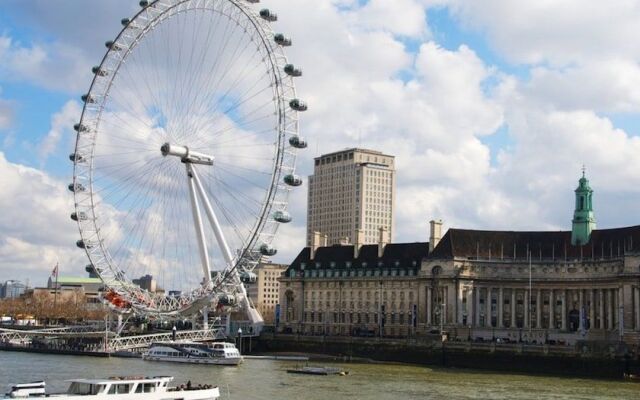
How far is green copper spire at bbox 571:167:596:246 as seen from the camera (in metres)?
119

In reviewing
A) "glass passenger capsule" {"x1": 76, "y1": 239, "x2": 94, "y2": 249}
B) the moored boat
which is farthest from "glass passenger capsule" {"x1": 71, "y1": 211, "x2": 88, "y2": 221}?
the moored boat

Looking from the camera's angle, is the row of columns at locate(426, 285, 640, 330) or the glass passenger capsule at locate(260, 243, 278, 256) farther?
the row of columns at locate(426, 285, 640, 330)

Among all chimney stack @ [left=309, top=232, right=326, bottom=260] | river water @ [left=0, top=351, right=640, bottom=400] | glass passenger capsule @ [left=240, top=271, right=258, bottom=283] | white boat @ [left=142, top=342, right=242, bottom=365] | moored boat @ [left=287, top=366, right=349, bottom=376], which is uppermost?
chimney stack @ [left=309, top=232, right=326, bottom=260]

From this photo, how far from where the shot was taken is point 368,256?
13250 cm

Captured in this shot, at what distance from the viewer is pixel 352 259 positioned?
438 ft

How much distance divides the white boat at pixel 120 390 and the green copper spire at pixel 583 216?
74.7 meters

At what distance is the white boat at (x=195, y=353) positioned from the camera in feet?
302

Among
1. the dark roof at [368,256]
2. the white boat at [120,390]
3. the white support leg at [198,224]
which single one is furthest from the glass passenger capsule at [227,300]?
the white boat at [120,390]

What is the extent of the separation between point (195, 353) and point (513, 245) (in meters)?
46.0

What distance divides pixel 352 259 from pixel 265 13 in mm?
59977

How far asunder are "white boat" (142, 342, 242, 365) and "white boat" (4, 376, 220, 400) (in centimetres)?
3777

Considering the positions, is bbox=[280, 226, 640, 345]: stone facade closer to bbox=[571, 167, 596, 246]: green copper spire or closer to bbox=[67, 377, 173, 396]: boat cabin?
bbox=[571, 167, 596, 246]: green copper spire

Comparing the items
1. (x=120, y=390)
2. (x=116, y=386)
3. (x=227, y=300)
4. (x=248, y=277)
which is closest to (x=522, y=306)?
(x=227, y=300)

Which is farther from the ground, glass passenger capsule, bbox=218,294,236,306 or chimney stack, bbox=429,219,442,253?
chimney stack, bbox=429,219,442,253
